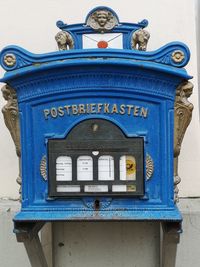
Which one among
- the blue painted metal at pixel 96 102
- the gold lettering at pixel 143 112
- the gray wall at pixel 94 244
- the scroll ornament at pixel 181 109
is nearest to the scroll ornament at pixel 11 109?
the blue painted metal at pixel 96 102

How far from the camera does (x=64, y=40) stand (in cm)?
223

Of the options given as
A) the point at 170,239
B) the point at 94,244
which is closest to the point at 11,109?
the point at 170,239

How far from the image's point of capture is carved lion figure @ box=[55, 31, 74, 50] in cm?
222

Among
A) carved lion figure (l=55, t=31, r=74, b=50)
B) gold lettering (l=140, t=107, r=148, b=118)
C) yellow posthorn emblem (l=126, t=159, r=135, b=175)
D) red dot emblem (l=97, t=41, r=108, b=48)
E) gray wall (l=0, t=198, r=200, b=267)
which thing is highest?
carved lion figure (l=55, t=31, r=74, b=50)

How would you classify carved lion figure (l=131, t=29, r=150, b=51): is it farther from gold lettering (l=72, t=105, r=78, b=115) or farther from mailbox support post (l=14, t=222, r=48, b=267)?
mailbox support post (l=14, t=222, r=48, b=267)

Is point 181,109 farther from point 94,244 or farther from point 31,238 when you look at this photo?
point 94,244

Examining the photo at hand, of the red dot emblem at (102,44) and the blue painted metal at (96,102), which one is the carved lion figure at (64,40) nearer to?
the red dot emblem at (102,44)

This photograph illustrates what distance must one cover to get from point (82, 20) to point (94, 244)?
1.46 m

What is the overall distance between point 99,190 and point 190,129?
1065 mm

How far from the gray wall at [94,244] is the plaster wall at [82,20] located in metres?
0.21

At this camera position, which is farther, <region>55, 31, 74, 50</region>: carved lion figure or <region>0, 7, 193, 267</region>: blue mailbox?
<region>55, 31, 74, 50</region>: carved lion figure

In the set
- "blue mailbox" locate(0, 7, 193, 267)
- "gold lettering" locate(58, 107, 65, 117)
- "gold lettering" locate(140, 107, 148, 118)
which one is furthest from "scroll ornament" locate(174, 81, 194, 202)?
"gold lettering" locate(58, 107, 65, 117)

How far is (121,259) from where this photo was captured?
2.61 metres

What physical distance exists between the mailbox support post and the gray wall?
36 cm
